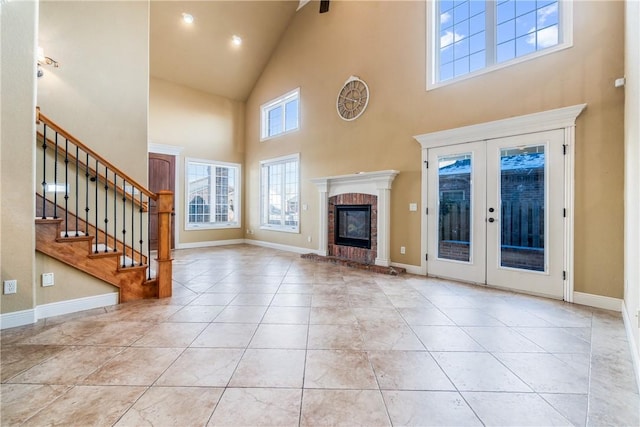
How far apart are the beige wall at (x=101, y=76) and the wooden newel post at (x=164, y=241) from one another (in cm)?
117

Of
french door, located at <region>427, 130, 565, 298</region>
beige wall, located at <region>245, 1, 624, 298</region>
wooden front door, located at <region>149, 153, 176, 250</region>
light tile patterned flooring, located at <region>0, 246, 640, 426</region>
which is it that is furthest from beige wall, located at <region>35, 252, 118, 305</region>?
Answer: french door, located at <region>427, 130, 565, 298</region>

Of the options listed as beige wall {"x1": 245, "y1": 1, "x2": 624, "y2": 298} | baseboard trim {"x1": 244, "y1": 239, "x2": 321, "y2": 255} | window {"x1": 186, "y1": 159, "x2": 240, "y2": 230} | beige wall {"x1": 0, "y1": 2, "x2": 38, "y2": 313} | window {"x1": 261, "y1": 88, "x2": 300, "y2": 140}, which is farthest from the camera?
window {"x1": 186, "y1": 159, "x2": 240, "y2": 230}

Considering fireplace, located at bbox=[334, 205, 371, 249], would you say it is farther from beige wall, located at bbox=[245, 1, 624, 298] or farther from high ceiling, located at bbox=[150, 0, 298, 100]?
high ceiling, located at bbox=[150, 0, 298, 100]

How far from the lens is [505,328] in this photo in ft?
8.36

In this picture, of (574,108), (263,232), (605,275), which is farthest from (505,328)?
(263,232)

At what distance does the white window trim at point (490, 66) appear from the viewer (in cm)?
328

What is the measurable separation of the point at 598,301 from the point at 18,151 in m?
6.13

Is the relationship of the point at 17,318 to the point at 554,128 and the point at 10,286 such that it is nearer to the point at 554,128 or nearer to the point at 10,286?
the point at 10,286

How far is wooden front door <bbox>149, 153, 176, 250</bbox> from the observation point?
22.5 feet

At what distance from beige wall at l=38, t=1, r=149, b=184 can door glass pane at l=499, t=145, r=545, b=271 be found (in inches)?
205

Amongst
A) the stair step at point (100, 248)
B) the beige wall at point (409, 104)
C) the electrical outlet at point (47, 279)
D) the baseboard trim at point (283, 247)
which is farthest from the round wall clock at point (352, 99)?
the electrical outlet at point (47, 279)

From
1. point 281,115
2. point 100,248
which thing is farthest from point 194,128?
point 100,248

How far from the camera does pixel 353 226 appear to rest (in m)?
5.60

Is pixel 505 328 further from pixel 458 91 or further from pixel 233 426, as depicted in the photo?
pixel 458 91
